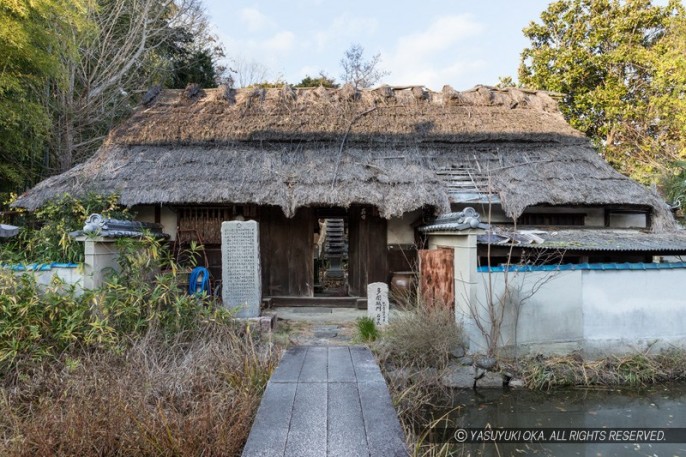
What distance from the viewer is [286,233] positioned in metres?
8.76

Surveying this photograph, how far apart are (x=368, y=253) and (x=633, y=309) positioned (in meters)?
4.63

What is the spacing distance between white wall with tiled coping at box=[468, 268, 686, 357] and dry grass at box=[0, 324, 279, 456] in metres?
3.33

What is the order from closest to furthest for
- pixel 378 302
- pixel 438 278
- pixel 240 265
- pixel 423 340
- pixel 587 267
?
pixel 423 340 < pixel 587 267 < pixel 438 278 < pixel 378 302 < pixel 240 265

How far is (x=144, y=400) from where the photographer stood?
10.8ft

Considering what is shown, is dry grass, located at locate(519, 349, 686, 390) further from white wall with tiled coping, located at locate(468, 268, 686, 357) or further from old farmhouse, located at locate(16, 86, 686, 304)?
old farmhouse, located at locate(16, 86, 686, 304)

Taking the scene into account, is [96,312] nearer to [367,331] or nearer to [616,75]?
[367,331]

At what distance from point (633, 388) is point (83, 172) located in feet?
33.5

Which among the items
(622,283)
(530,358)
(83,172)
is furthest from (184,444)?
(83,172)

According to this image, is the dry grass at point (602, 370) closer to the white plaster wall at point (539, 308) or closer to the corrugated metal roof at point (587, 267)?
the white plaster wall at point (539, 308)

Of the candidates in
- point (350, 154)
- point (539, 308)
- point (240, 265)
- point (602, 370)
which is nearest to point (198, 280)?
point (240, 265)

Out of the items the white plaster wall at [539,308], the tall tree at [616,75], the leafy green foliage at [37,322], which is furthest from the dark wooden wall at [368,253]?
the tall tree at [616,75]

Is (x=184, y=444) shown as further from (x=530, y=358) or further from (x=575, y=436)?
(x=530, y=358)

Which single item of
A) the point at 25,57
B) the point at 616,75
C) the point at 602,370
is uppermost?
the point at 616,75

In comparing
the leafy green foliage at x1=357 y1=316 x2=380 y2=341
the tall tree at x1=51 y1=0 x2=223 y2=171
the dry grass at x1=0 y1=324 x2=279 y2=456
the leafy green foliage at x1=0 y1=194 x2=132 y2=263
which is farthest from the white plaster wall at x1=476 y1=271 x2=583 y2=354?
the tall tree at x1=51 y1=0 x2=223 y2=171
